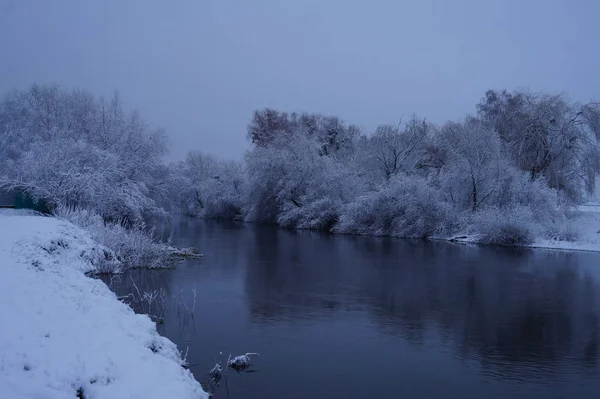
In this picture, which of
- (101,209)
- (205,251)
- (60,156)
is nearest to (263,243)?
(205,251)

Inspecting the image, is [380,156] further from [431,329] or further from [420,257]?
[431,329]

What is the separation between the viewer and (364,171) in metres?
43.5

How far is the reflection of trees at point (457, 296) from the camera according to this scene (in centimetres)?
1145

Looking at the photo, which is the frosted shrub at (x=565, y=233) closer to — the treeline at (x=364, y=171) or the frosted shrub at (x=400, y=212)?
the treeline at (x=364, y=171)

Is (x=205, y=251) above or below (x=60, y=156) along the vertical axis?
below

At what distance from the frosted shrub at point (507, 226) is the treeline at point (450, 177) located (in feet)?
0.19

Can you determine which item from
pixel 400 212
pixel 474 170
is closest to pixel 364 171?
pixel 400 212

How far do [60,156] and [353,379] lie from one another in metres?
22.6

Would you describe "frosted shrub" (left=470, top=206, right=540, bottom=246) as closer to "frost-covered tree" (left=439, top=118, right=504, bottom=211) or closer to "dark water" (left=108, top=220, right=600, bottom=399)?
"frost-covered tree" (left=439, top=118, right=504, bottom=211)

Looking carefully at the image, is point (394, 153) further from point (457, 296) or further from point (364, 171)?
point (457, 296)

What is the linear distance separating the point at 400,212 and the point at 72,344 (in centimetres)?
3149

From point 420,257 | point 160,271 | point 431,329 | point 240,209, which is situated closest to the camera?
point 431,329

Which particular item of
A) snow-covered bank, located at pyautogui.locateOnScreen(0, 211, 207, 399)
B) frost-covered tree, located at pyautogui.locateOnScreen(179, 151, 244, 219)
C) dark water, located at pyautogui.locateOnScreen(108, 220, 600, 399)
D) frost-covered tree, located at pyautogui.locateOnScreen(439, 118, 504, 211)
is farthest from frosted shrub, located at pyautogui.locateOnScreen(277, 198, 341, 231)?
snow-covered bank, located at pyautogui.locateOnScreen(0, 211, 207, 399)

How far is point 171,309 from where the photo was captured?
13617 mm
